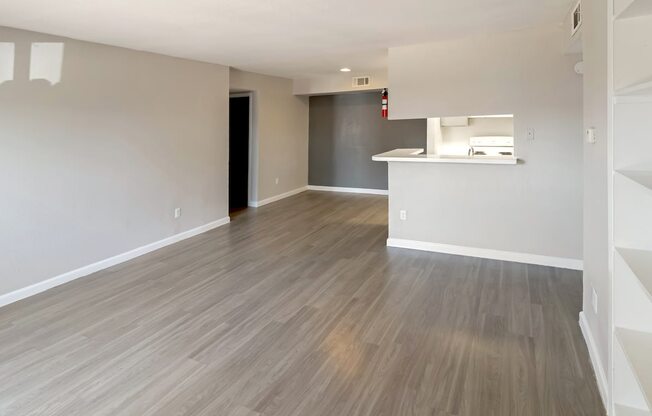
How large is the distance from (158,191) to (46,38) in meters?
1.87

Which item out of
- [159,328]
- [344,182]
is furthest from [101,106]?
[344,182]

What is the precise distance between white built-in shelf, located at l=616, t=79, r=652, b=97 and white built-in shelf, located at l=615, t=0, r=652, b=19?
26cm

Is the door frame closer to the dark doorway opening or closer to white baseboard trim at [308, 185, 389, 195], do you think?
the dark doorway opening

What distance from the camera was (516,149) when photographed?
4.04m

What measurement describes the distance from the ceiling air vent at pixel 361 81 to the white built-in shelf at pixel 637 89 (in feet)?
19.1

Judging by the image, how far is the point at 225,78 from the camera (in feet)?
18.5

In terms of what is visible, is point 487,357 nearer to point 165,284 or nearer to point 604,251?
point 604,251

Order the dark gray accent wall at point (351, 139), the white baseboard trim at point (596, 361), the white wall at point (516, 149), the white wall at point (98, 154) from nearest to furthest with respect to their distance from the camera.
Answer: the white baseboard trim at point (596, 361)
the white wall at point (98, 154)
the white wall at point (516, 149)
the dark gray accent wall at point (351, 139)

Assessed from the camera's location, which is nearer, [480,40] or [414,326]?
[414,326]

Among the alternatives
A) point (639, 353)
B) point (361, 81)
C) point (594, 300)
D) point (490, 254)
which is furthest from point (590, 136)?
point (361, 81)

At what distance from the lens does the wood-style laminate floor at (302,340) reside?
6.66 ft

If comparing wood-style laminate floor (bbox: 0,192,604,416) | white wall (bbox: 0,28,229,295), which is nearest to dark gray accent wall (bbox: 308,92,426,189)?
white wall (bbox: 0,28,229,295)

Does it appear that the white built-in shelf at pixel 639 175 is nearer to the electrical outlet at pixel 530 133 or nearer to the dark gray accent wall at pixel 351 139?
the electrical outlet at pixel 530 133

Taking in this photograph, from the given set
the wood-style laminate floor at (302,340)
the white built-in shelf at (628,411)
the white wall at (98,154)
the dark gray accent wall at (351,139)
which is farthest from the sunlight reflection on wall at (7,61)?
the dark gray accent wall at (351,139)
